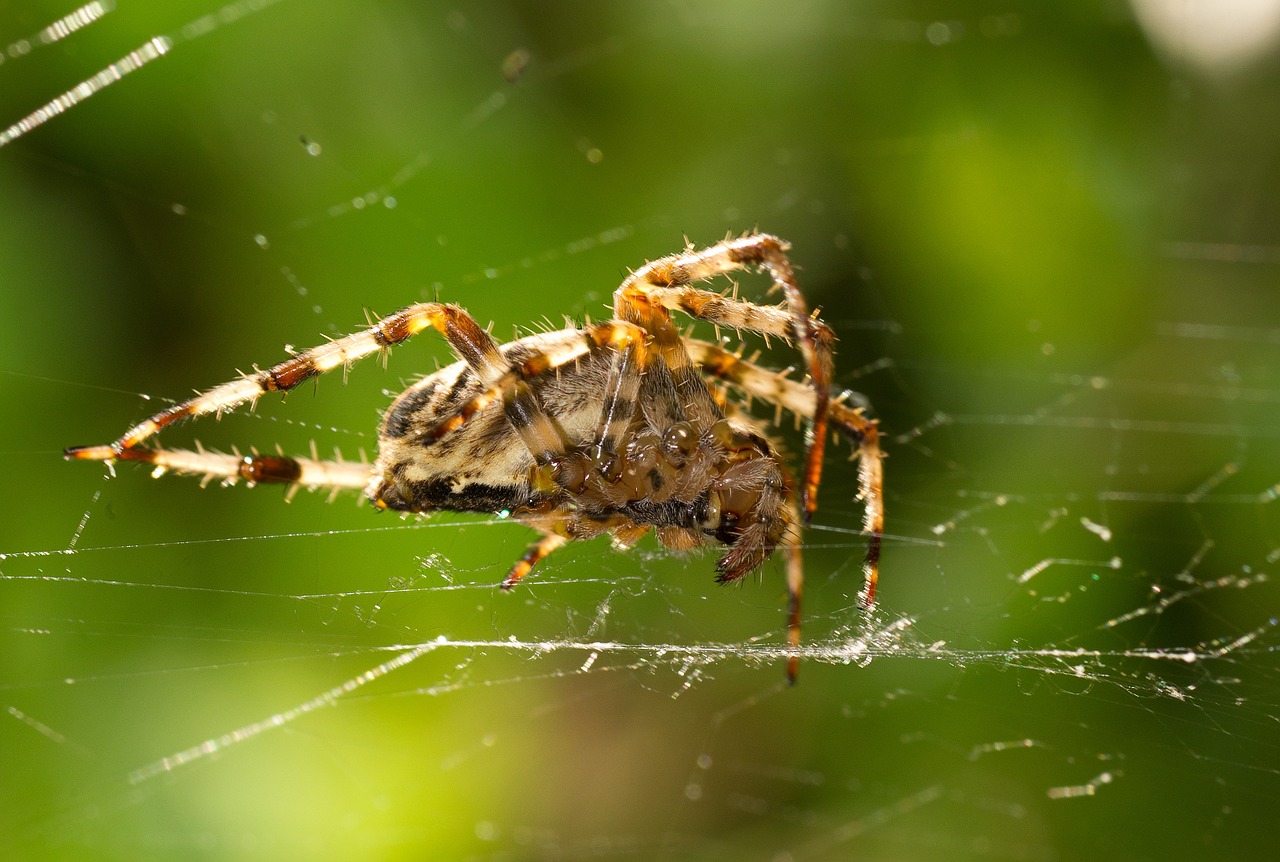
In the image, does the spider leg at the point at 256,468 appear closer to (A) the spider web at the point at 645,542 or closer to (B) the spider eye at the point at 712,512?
(A) the spider web at the point at 645,542

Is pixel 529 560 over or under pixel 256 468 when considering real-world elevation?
under

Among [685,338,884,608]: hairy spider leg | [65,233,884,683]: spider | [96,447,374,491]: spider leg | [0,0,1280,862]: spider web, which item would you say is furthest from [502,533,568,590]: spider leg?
[685,338,884,608]: hairy spider leg

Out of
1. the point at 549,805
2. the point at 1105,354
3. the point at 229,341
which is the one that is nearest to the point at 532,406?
the point at 229,341

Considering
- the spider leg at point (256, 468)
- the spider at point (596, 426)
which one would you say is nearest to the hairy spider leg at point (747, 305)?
the spider at point (596, 426)

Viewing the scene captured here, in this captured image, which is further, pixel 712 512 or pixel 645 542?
pixel 645 542

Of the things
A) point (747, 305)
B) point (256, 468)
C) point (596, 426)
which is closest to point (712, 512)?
point (596, 426)

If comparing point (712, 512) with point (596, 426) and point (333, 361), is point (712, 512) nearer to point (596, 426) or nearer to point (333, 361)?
point (596, 426)
